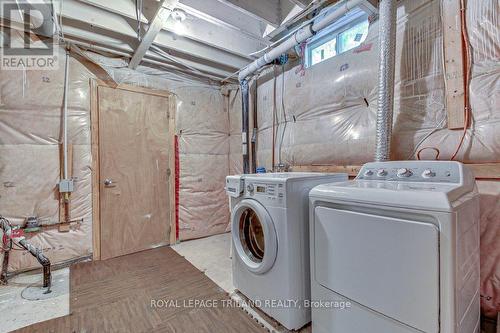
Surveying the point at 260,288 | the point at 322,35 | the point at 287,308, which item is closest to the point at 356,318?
→ the point at 287,308

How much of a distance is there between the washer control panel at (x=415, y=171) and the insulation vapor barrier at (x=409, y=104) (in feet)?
1.02

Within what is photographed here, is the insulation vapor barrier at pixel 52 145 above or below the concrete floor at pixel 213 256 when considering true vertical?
above

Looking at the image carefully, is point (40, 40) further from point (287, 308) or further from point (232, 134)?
point (287, 308)

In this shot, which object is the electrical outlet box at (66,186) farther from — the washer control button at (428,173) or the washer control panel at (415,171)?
the washer control button at (428,173)

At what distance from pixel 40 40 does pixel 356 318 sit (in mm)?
3444

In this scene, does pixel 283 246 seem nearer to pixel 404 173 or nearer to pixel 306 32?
pixel 404 173

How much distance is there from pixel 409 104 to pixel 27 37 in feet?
11.1

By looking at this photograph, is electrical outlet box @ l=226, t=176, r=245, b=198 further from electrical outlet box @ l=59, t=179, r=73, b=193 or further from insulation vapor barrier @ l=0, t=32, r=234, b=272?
electrical outlet box @ l=59, t=179, r=73, b=193

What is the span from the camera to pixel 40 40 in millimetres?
2320

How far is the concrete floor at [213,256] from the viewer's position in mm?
2191

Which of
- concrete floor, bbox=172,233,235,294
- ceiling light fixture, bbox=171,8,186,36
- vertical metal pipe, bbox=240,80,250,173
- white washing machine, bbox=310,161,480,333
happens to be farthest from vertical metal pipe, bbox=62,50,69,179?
white washing machine, bbox=310,161,480,333

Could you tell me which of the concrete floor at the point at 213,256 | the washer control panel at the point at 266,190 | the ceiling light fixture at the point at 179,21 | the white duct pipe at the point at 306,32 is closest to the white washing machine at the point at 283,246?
the washer control panel at the point at 266,190

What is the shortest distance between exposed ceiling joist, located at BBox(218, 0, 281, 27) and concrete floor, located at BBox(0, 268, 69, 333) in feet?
8.70

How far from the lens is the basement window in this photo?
6.74ft
